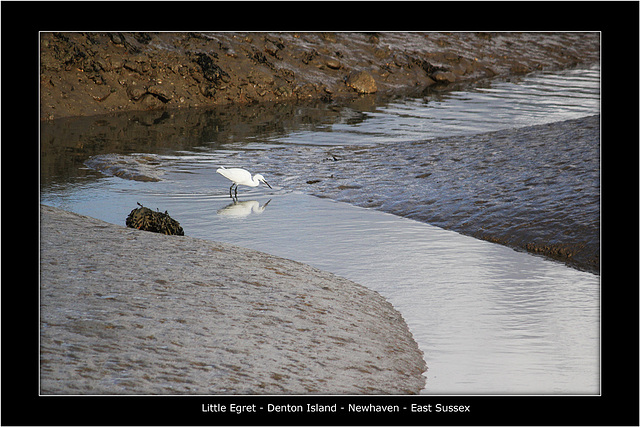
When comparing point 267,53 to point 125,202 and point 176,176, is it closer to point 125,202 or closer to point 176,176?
point 176,176

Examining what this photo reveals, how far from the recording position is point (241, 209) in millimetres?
9672

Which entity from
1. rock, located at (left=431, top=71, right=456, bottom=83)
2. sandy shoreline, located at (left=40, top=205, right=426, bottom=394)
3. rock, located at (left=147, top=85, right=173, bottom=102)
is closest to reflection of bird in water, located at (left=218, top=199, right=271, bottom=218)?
sandy shoreline, located at (left=40, top=205, right=426, bottom=394)

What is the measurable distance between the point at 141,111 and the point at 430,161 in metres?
9.47

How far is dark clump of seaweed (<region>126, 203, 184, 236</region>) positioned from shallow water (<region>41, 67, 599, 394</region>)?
491mm

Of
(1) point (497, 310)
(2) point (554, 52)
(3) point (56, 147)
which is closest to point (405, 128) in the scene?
(3) point (56, 147)

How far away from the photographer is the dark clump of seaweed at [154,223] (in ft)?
25.5

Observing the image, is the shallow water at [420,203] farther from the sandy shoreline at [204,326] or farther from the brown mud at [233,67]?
the brown mud at [233,67]

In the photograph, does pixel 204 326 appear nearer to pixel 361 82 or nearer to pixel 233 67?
pixel 233 67

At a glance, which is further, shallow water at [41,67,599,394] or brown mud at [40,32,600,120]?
brown mud at [40,32,600,120]

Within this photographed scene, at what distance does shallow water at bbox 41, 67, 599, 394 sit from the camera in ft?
18.5

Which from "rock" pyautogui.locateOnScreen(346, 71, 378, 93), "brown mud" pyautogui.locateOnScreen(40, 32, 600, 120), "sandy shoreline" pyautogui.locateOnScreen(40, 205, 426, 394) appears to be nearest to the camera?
"sandy shoreline" pyautogui.locateOnScreen(40, 205, 426, 394)

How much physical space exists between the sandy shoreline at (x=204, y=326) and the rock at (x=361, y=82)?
50.2 feet

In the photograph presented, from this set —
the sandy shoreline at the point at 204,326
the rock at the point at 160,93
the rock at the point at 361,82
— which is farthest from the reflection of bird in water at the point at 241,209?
the rock at the point at 361,82

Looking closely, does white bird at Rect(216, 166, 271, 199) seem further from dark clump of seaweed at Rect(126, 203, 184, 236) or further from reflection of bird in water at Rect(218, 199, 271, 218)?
dark clump of seaweed at Rect(126, 203, 184, 236)
